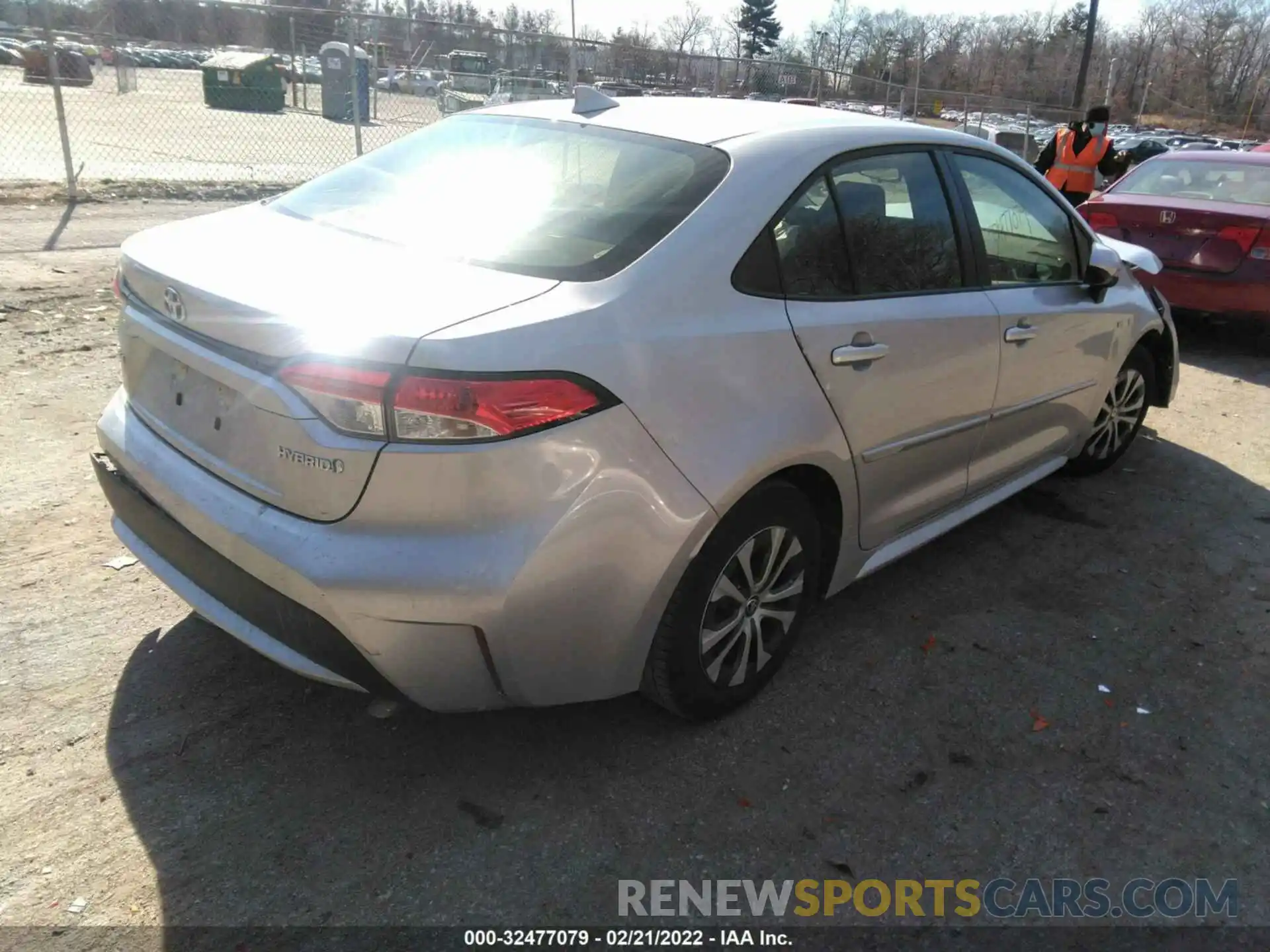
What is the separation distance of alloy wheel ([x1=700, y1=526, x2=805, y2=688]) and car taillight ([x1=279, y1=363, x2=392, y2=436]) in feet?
3.38

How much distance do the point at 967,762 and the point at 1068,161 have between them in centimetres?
779

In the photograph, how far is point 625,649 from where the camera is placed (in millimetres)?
2479

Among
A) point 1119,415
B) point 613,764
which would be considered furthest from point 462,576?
point 1119,415

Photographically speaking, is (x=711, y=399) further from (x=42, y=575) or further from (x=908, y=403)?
(x=42, y=575)

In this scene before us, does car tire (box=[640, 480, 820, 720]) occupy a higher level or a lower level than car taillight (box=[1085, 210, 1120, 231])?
lower

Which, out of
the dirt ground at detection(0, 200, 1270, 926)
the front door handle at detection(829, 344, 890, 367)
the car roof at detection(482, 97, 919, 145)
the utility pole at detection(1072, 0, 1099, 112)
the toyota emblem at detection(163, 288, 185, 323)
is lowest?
the dirt ground at detection(0, 200, 1270, 926)

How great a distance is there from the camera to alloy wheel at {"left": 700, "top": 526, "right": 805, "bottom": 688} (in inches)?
107

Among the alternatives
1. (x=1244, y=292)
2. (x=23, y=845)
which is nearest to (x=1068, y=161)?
(x=1244, y=292)

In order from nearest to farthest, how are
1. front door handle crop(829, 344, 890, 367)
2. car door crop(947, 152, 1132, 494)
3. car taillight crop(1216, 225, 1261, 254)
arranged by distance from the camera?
front door handle crop(829, 344, 890, 367), car door crop(947, 152, 1132, 494), car taillight crop(1216, 225, 1261, 254)

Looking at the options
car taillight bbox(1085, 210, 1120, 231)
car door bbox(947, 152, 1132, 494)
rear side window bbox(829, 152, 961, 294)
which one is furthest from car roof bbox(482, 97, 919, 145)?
car taillight bbox(1085, 210, 1120, 231)

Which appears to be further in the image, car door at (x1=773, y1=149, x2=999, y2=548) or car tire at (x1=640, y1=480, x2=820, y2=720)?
car door at (x1=773, y1=149, x2=999, y2=548)

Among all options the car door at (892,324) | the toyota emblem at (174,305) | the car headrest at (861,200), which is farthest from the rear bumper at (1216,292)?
the toyota emblem at (174,305)

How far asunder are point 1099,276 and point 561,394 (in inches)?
118

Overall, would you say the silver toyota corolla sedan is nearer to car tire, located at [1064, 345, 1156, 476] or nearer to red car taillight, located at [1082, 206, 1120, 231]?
car tire, located at [1064, 345, 1156, 476]
